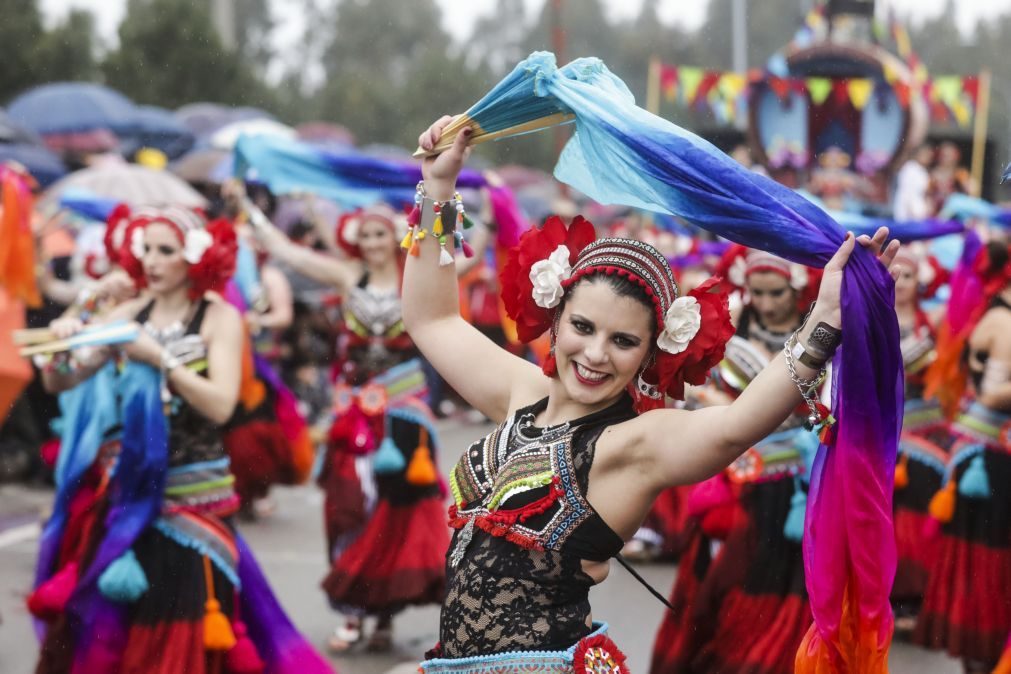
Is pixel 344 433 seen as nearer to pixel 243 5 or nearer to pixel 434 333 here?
pixel 434 333

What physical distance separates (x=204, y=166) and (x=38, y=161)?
7.24 feet

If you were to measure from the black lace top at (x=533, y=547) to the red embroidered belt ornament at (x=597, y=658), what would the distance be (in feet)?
0.11

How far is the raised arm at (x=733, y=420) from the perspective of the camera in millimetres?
2814

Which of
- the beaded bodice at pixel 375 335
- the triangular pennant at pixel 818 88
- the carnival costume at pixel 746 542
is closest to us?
the carnival costume at pixel 746 542

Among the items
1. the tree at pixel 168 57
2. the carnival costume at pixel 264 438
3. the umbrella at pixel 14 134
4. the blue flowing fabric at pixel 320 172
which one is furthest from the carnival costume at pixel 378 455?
the tree at pixel 168 57

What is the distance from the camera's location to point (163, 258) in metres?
5.38

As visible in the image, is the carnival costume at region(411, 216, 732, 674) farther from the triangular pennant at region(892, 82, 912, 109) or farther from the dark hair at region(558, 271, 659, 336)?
the triangular pennant at region(892, 82, 912, 109)

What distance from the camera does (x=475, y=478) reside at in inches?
129

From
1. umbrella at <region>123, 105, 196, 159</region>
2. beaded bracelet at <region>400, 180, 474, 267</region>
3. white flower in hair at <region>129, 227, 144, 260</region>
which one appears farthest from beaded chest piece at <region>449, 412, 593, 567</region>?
umbrella at <region>123, 105, 196, 159</region>

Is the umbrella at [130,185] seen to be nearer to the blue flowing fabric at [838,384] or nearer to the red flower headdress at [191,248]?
the red flower headdress at [191,248]

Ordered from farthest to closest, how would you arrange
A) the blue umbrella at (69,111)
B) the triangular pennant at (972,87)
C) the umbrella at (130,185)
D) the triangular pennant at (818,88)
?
the triangular pennant at (972,87) < the triangular pennant at (818,88) < the blue umbrella at (69,111) < the umbrella at (130,185)

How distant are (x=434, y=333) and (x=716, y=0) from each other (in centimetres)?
7008

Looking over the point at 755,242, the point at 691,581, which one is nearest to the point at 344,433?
the point at 691,581

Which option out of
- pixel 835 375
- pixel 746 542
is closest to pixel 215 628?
pixel 746 542
